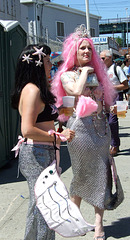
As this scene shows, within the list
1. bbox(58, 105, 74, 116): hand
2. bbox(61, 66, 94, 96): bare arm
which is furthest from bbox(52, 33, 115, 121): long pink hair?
bbox(58, 105, 74, 116): hand

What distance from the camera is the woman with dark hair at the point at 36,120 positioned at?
2.50m

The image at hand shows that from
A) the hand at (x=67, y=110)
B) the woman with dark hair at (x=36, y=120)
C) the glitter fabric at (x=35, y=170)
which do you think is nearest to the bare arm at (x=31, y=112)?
the woman with dark hair at (x=36, y=120)

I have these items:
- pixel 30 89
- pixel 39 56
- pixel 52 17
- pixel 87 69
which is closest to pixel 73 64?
pixel 87 69

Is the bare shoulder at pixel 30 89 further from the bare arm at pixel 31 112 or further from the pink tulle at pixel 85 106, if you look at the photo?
the pink tulle at pixel 85 106

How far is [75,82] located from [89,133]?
0.49 m

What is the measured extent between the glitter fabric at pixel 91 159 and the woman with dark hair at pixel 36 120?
0.68 m

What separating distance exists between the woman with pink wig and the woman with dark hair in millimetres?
660

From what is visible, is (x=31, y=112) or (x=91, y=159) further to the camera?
(x=91, y=159)

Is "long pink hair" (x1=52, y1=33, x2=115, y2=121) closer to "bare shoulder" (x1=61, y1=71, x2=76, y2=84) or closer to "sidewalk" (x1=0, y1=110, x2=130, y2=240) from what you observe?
"bare shoulder" (x1=61, y1=71, x2=76, y2=84)

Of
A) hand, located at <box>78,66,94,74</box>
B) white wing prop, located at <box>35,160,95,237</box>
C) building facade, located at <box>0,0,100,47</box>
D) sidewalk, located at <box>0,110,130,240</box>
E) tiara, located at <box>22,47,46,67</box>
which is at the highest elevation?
building facade, located at <box>0,0,100,47</box>

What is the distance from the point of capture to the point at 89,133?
10.7 feet

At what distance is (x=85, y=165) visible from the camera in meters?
3.30

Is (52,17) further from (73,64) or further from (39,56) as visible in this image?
(39,56)

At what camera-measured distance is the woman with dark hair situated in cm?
250
